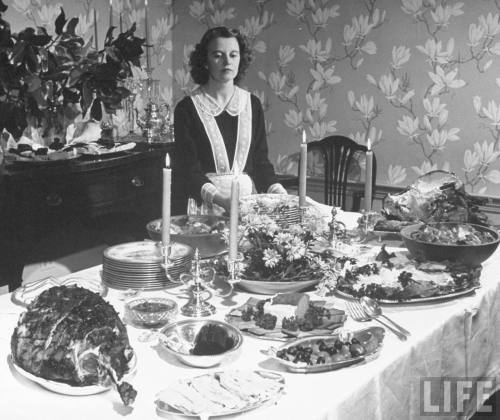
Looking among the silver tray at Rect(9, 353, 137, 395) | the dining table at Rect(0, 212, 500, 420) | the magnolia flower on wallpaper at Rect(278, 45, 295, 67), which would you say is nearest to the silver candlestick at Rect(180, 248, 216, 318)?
the dining table at Rect(0, 212, 500, 420)

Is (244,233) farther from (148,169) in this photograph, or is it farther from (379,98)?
(379,98)

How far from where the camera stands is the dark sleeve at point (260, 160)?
3.54 m

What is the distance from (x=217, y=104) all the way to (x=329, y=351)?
2.34 meters

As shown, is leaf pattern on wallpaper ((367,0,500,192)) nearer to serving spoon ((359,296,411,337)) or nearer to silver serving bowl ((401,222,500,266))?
silver serving bowl ((401,222,500,266))

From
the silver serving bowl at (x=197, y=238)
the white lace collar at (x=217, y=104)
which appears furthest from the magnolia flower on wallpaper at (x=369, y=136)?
the silver serving bowl at (x=197, y=238)

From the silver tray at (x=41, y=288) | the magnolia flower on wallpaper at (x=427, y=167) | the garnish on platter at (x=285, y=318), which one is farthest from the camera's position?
the magnolia flower on wallpaper at (x=427, y=167)

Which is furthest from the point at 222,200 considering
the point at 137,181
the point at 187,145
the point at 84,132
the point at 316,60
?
the point at 316,60

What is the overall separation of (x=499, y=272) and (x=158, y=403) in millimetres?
1208

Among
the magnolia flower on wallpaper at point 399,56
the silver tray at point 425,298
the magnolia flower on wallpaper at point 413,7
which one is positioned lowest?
the silver tray at point 425,298

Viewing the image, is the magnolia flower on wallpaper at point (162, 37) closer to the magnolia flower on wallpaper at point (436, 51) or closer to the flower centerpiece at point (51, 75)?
the magnolia flower on wallpaper at point (436, 51)

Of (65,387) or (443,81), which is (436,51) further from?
(65,387)

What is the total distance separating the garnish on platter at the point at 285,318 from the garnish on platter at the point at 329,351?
64 millimetres

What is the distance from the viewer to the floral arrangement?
169 centimetres

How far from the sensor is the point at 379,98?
4250 mm
